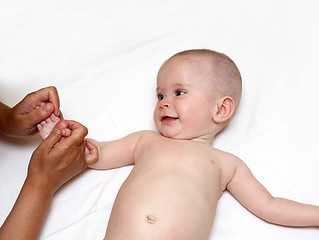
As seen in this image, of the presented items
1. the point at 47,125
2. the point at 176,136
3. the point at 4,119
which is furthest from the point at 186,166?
the point at 4,119

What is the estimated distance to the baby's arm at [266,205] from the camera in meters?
1.38

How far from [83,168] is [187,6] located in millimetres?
879

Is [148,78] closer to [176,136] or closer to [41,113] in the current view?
[176,136]

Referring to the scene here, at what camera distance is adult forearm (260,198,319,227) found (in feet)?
4.52

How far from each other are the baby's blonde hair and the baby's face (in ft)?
0.11

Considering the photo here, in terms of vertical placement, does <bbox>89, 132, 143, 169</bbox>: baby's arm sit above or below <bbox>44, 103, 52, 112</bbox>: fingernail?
below

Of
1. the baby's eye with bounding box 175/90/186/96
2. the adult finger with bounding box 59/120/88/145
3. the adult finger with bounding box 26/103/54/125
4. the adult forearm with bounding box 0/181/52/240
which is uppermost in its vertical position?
the adult finger with bounding box 26/103/54/125

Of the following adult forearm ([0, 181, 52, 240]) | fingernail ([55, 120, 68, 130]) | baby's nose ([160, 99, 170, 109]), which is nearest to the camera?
adult forearm ([0, 181, 52, 240])

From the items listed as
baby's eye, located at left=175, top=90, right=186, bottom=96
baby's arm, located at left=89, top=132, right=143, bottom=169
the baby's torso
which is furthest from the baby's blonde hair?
baby's arm, located at left=89, top=132, right=143, bottom=169

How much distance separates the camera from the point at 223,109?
1.52m

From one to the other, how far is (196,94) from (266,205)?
43 centimetres

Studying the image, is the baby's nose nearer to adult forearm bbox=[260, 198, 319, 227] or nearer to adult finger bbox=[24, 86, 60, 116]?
adult finger bbox=[24, 86, 60, 116]

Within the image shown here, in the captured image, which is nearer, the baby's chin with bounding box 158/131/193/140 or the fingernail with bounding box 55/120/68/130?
the fingernail with bounding box 55/120/68/130

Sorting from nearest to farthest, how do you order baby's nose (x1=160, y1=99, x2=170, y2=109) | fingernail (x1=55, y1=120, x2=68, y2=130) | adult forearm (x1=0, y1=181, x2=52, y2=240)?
adult forearm (x1=0, y1=181, x2=52, y2=240) < fingernail (x1=55, y1=120, x2=68, y2=130) < baby's nose (x1=160, y1=99, x2=170, y2=109)
